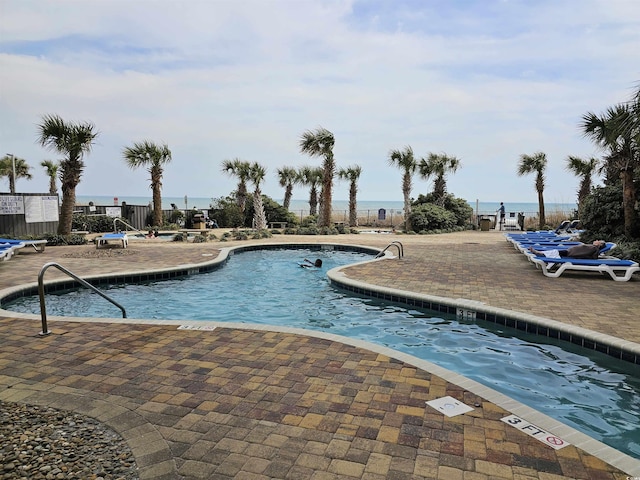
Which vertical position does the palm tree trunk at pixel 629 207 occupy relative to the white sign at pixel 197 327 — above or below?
above

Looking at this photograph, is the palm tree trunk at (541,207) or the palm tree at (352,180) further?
the palm tree at (352,180)

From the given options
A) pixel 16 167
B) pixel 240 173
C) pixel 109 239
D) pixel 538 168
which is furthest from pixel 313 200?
pixel 16 167

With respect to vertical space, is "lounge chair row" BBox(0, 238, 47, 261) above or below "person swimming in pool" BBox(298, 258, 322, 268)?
above

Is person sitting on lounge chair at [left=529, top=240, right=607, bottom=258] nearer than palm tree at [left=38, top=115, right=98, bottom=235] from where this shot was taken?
Yes

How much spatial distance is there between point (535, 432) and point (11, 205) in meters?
19.9

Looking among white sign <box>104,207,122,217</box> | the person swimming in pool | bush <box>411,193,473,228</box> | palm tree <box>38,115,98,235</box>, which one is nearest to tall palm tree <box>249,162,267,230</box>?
white sign <box>104,207,122,217</box>

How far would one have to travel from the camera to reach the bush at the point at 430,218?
2409 cm

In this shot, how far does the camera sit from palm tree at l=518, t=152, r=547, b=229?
25.3 metres

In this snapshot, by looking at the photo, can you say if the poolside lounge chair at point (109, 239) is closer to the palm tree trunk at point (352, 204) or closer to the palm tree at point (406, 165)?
the palm tree at point (406, 165)

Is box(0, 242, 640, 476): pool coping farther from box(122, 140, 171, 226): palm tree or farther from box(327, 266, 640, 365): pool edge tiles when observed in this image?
box(122, 140, 171, 226): palm tree

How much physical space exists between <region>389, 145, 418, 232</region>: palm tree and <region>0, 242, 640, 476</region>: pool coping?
1608 centimetres

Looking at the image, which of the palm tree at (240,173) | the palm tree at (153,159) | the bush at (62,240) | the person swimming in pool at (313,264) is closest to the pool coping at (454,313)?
the person swimming in pool at (313,264)

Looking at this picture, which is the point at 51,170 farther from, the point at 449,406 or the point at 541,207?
the point at 449,406

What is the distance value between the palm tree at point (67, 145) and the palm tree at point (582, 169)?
80.5ft
